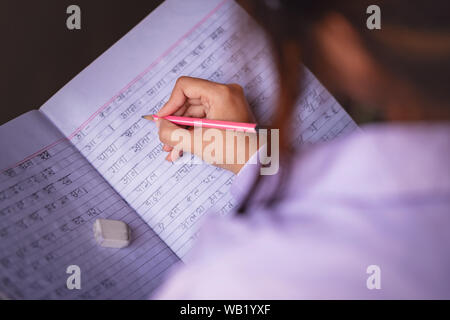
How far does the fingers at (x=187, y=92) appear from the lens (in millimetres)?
618

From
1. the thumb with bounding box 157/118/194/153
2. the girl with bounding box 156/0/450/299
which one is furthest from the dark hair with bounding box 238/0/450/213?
Answer: the thumb with bounding box 157/118/194/153

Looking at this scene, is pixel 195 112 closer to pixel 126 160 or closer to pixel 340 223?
pixel 126 160

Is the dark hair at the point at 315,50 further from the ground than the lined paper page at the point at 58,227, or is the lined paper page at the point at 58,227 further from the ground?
the dark hair at the point at 315,50

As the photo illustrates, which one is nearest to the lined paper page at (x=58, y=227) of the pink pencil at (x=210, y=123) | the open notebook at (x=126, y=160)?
the open notebook at (x=126, y=160)

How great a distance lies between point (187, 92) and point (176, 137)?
0.22 ft

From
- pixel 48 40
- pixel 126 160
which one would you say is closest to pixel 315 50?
pixel 126 160

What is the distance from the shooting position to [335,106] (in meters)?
0.66

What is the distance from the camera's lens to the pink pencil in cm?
58

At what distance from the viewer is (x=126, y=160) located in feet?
1.96

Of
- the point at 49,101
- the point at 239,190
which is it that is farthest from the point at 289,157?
the point at 49,101

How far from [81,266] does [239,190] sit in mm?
196

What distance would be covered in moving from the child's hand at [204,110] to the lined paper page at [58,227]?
10cm

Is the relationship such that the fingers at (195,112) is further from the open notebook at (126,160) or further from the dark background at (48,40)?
the dark background at (48,40)

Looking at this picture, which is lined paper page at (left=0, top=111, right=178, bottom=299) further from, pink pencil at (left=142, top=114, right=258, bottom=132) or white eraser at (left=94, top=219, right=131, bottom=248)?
pink pencil at (left=142, top=114, right=258, bottom=132)
